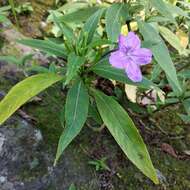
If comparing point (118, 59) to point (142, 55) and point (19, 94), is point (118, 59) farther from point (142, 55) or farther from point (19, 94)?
point (19, 94)

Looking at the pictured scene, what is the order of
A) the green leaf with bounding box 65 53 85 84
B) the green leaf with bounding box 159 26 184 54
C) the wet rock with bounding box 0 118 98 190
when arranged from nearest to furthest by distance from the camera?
the green leaf with bounding box 65 53 85 84
the wet rock with bounding box 0 118 98 190
the green leaf with bounding box 159 26 184 54

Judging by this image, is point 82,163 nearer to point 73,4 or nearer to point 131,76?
point 131,76

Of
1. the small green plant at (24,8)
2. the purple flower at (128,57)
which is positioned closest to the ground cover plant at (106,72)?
the purple flower at (128,57)

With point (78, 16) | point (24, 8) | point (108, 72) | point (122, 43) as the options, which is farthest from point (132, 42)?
point (24, 8)

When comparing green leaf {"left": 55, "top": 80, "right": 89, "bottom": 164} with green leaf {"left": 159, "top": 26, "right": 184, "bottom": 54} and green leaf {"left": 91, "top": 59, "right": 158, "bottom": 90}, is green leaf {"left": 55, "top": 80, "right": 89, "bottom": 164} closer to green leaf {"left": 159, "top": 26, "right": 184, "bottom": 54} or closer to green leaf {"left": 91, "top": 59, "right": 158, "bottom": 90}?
green leaf {"left": 91, "top": 59, "right": 158, "bottom": 90}

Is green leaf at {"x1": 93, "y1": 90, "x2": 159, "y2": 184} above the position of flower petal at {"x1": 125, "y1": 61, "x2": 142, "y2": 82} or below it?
below

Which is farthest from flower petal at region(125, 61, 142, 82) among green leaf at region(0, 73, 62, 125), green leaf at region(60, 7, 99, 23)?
green leaf at region(60, 7, 99, 23)
